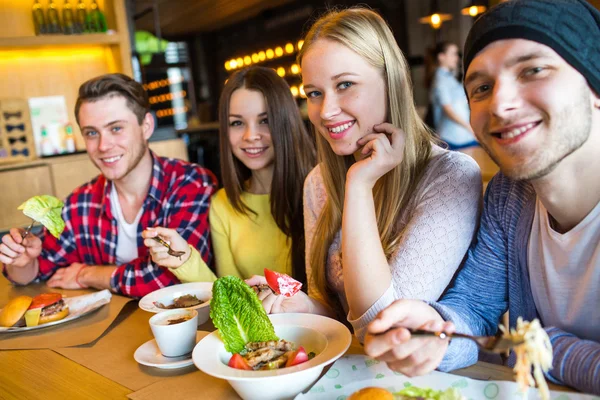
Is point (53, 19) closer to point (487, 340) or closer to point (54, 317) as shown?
point (54, 317)

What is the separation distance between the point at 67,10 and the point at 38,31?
262 mm

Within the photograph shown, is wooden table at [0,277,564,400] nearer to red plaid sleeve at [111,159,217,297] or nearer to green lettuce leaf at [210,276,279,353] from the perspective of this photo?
green lettuce leaf at [210,276,279,353]

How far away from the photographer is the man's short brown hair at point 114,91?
2.40m

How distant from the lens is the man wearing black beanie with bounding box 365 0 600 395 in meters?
1.06

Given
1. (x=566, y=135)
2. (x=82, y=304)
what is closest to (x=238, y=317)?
(x=566, y=135)

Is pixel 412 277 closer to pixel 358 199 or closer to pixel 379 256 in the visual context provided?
pixel 379 256

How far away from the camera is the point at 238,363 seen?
3.77ft

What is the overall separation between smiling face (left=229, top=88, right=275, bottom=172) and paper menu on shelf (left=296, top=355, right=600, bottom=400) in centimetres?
117

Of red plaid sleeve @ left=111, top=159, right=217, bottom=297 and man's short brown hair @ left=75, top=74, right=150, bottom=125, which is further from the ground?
man's short brown hair @ left=75, top=74, right=150, bottom=125

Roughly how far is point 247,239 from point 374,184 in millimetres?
789

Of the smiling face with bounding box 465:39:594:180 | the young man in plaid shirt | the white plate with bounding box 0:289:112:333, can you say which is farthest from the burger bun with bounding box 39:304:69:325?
the smiling face with bounding box 465:39:594:180

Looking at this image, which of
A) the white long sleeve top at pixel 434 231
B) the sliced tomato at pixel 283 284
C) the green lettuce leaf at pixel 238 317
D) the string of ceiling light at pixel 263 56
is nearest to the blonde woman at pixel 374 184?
the white long sleeve top at pixel 434 231

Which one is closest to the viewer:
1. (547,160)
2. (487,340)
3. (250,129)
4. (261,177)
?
(487,340)

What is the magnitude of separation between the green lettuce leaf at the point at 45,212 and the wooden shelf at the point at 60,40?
2.27 metres
